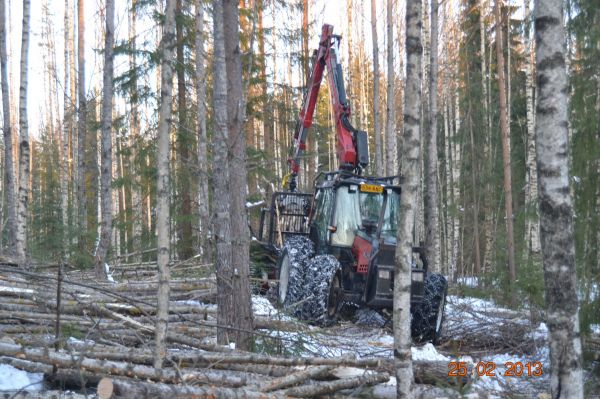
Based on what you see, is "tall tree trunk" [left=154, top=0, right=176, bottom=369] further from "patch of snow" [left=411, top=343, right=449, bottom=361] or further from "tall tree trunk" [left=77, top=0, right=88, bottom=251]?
"tall tree trunk" [left=77, top=0, right=88, bottom=251]

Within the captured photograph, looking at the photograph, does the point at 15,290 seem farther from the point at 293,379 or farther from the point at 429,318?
the point at 429,318

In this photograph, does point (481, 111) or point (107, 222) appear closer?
point (107, 222)

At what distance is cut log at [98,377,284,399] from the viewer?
166 inches

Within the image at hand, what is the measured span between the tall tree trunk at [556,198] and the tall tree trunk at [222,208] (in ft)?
10.6

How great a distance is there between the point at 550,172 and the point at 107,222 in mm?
8586

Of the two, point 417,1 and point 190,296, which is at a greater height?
point 417,1

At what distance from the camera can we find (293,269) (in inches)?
386

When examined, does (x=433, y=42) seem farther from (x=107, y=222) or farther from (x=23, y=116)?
(x=23, y=116)

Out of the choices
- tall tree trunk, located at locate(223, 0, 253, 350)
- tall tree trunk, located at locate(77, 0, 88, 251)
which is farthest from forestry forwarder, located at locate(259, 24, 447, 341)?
tall tree trunk, located at locate(77, 0, 88, 251)

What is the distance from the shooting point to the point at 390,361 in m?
6.14

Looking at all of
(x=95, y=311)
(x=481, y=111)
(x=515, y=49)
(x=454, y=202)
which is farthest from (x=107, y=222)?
(x=515, y=49)
